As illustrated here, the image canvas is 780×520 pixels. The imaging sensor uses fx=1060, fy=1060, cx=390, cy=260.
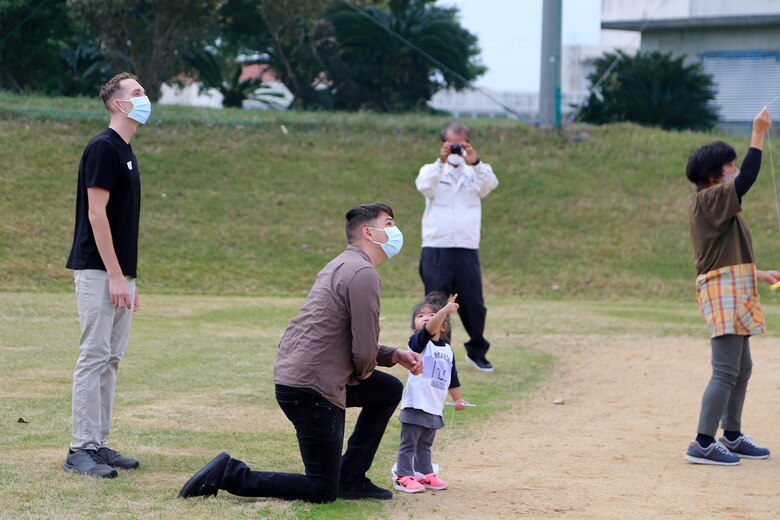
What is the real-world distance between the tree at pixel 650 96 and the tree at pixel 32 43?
11424 mm

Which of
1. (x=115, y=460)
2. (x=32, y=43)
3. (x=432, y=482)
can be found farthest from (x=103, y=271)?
Result: (x=32, y=43)

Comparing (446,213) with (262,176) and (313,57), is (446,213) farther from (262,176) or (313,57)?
(313,57)

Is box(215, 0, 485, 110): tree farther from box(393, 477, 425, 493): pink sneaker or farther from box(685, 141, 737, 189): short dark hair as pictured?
box(393, 477, 425, 493): pink sneaker

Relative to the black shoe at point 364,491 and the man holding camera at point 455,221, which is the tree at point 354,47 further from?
the black shoe at point 364,491

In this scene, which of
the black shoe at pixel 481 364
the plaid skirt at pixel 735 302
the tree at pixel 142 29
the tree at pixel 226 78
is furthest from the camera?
the tree at pixel 226 78

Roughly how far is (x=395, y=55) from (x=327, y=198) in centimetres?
454

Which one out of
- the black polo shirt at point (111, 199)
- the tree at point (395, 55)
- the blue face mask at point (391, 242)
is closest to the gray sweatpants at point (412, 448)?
the blue face mask at point (391, 242)

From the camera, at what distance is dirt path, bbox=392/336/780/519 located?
543 cm

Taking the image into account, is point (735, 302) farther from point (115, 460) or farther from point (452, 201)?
point (115, 460)

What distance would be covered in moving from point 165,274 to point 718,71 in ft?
49.8

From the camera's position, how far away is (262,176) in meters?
20.2

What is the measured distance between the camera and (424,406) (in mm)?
5629

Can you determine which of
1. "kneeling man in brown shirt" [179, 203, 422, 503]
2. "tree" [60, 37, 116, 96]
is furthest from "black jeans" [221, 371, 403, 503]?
"tree" [60, 37, 116, 96]

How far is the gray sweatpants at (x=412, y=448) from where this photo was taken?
5.68 m
